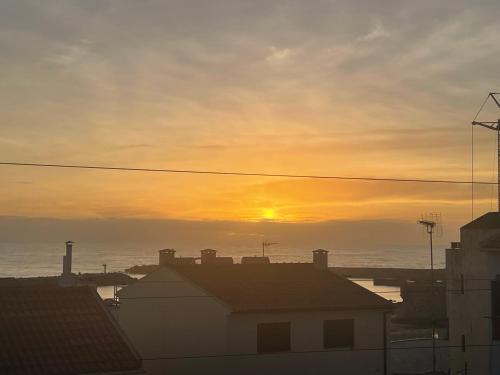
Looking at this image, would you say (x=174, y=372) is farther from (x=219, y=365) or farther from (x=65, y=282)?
(x=65, y=282)

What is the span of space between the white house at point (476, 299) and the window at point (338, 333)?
656 centimetres

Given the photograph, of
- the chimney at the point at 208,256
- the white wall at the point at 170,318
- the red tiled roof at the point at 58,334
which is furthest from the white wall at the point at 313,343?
the chimney at the point at 208,256

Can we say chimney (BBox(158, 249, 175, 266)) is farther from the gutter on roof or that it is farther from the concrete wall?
the concrete wall

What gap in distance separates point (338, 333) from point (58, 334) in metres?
11.3

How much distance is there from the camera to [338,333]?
1030 inches

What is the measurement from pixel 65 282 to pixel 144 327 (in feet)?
16.7

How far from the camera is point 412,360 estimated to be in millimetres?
37375

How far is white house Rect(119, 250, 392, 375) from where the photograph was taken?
973 inches

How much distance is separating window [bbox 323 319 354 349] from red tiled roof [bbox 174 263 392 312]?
0.69 metres

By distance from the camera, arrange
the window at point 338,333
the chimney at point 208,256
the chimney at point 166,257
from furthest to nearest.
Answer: the chimney at point 208,256, the chimney at point 166,257, the window at point 338,333

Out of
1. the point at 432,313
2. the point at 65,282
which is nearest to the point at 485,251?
the point at 65,282

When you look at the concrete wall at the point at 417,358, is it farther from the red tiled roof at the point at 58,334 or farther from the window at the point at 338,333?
the red tiled roof at the point at 58,334

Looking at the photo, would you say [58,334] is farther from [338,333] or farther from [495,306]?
[495,306]

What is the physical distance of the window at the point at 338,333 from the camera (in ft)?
85.2
